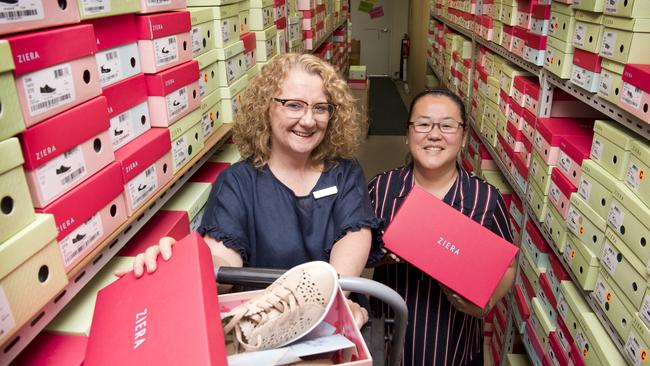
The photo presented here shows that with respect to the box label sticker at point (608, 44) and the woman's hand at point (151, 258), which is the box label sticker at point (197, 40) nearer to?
the woman's hand at point (151, 258)

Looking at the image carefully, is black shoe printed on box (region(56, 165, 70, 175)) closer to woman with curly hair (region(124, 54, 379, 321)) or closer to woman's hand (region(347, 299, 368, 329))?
woman with curly hair (region(124, 54, 379, 321))

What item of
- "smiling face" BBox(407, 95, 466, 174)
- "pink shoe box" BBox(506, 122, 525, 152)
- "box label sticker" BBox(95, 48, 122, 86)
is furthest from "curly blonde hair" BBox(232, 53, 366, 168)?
"pink shoe box" BBox(506, 122, 525, 152)

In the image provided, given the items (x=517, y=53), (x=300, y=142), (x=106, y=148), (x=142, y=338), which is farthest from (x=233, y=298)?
(x=517, y=53)

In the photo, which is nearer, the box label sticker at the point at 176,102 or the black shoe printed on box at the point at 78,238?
the black shoe printed on box at the point at 78,238

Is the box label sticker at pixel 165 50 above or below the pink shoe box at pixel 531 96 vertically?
above

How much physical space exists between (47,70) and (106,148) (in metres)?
0.24

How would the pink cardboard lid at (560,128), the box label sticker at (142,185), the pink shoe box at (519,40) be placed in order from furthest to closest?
1. the pink shoe box at (519,40)
2. the pink cardboard lid at (560,128)
3. the box label sticker at (142,185)

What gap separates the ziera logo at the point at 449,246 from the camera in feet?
4.74

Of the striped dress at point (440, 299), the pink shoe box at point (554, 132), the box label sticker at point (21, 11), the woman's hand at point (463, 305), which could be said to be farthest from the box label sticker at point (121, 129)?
the pink shoe box at point (554, 132)

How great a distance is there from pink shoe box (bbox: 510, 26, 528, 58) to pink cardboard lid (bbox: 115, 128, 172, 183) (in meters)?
1.68

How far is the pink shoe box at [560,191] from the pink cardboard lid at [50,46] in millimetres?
1516

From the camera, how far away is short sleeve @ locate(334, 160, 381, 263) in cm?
144

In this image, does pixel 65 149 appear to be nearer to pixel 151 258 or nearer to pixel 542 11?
pixel 151 258

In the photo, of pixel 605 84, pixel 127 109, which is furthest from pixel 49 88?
pixel 605 84
